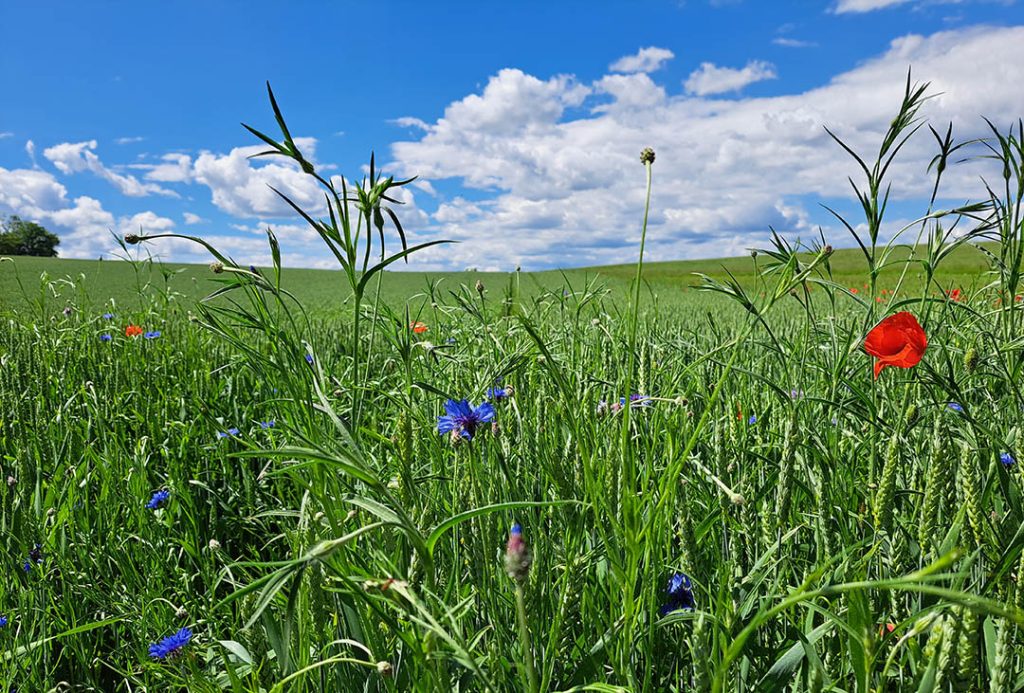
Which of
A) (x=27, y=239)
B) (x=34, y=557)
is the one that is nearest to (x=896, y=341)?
(x=34, y=557)

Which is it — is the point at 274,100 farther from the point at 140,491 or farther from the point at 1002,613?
the point at 140,491

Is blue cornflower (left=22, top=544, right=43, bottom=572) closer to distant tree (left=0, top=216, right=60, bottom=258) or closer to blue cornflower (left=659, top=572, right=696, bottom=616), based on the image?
blue cornflower (left=659, top=572, right=696, bottom=616)

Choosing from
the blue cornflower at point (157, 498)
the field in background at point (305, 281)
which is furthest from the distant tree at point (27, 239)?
the blue cornflower at point (157, 498)

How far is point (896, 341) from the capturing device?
4.24 feet

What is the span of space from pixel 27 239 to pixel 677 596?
5245 cm

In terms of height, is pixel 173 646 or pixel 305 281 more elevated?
pixel 305 281

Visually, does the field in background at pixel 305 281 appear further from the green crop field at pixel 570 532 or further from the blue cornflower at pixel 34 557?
the blue cornflower at pixel 34 557

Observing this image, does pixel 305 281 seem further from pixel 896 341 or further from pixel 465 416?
pixel 896 341

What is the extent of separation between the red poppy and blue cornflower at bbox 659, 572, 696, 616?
1.68ft

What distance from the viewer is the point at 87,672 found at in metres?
1.41

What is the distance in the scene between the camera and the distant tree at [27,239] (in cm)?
3931

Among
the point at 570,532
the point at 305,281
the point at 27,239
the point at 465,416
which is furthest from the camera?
the point at 27,239

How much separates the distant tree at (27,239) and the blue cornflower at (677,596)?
146 feet

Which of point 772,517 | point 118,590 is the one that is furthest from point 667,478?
point 118,590
